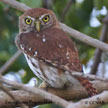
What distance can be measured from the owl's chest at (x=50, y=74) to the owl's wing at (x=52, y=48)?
0.06 metres

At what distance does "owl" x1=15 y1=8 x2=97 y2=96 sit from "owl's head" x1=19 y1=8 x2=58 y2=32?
0.07 meters

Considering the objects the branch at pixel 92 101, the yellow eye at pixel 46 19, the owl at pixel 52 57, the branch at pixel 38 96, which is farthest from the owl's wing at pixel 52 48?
the branch at pixel 92 101

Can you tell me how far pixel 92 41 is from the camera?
3260 millimetres

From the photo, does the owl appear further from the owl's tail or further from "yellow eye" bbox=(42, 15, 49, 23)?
"yellow eye" bbox=(42, 15, 49, 23)

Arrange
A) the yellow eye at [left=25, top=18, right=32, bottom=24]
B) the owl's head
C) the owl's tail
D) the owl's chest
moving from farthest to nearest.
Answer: the yellow eye at [left=25, top=18, right=32, bottom=24] < the owl's head < the owl's chest < the owl's tail

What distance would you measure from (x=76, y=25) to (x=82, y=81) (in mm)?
2135

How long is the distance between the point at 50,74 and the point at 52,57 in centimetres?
17

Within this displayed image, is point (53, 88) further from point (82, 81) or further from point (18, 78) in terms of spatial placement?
point (18, 78)

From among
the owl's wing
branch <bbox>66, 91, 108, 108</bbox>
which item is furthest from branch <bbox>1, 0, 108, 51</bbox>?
branch <bbox>66, 91, 108, 108</bbox>

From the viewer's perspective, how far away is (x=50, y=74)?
3502 mm

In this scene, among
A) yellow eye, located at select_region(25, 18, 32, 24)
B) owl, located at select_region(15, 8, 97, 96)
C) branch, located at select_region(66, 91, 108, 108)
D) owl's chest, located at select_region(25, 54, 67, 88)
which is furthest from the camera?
yellow eye, located at select_region(25, 18, 32, 24)

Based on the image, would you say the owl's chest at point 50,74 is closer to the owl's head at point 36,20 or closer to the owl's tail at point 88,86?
the owl's tail at point 88,86

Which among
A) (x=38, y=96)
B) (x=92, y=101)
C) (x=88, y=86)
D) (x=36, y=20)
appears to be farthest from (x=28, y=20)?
(x=92, y=101)

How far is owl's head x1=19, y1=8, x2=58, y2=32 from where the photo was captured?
13.8ft
